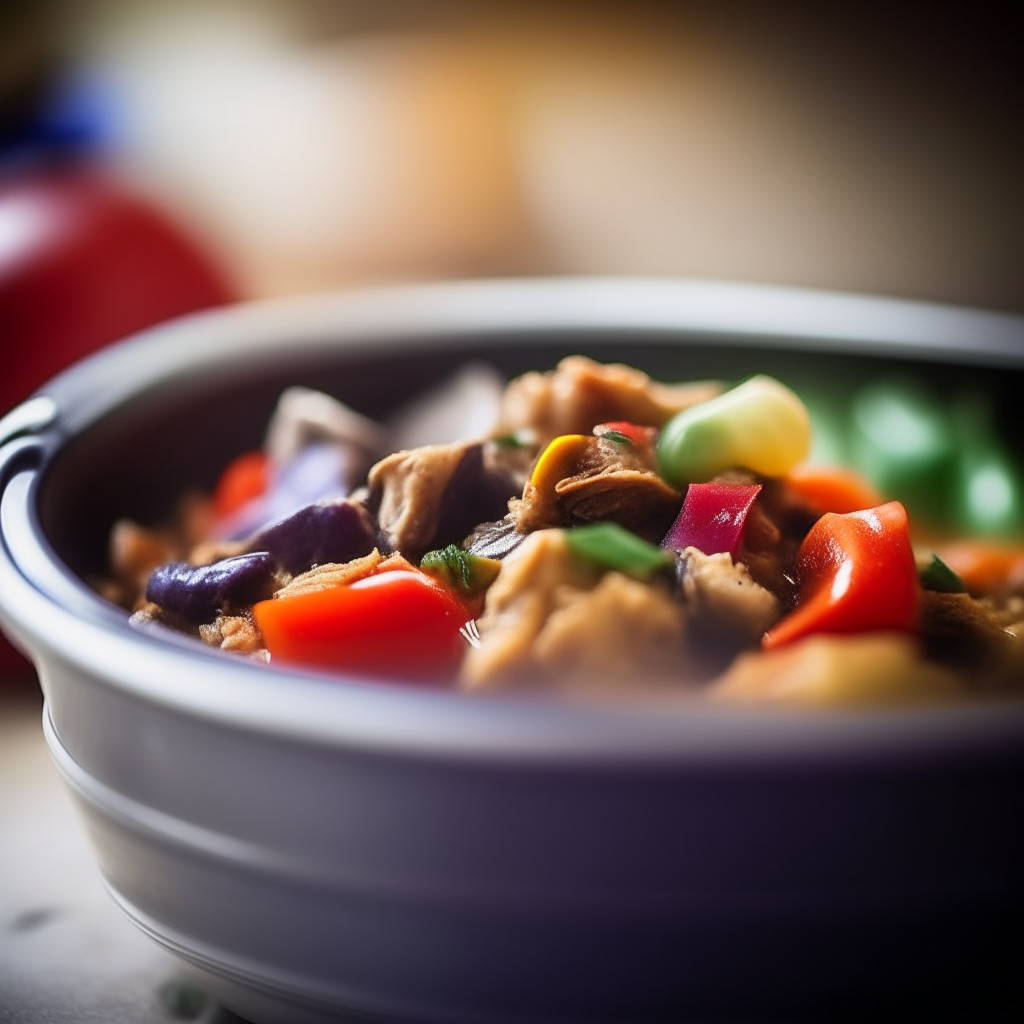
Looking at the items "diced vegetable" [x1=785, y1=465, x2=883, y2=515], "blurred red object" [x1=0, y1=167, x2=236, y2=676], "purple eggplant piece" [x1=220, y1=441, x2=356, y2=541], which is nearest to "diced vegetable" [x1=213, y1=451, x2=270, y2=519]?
"purple eggplant piece" [x1=220, y1=441, x2=356, y2=541]

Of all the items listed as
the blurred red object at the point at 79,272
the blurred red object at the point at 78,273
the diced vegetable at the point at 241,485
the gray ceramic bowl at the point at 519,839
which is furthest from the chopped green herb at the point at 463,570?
the blurred red object at the point at 79,272

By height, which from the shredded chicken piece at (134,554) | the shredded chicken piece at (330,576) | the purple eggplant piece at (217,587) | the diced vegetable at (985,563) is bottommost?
the diced vegetable at (985,563)

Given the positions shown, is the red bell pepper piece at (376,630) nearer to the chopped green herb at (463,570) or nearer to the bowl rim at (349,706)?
the chopped green herb at (463,570)

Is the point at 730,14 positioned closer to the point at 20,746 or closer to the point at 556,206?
the point at 556,206

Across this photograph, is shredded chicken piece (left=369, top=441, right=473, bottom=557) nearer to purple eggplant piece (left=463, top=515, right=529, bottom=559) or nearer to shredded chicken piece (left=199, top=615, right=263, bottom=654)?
purple eggplant piece (left=463, top=515, right=529, bottom=559)

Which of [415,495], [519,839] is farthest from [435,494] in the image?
[519,839]
